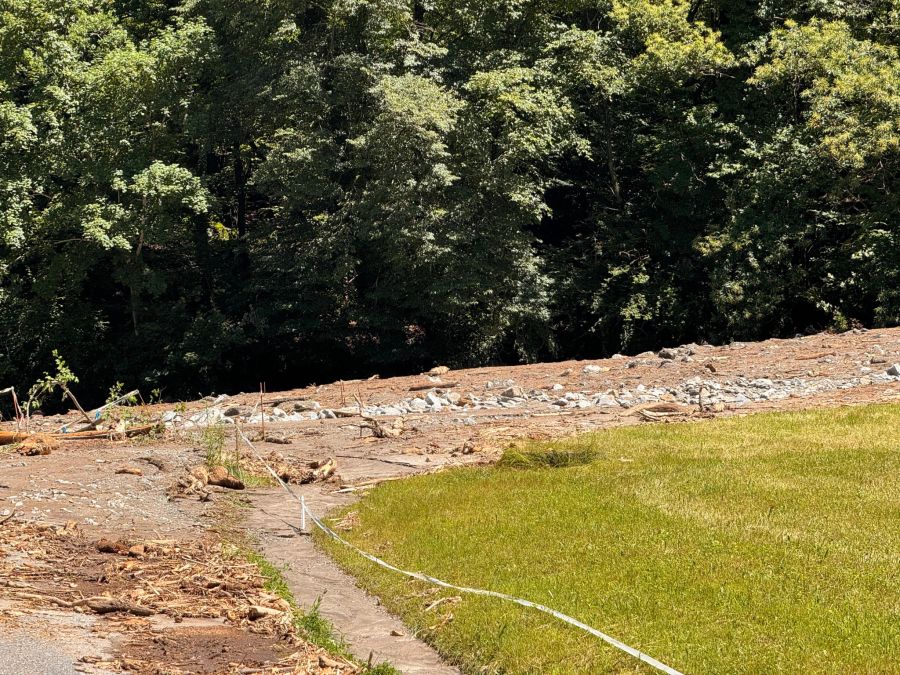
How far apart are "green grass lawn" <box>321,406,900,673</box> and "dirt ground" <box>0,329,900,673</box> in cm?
73

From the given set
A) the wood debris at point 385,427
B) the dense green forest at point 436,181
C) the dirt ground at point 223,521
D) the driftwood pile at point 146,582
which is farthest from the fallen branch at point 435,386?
the driftwood pile at point 146,582

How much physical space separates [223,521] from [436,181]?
1866 cm

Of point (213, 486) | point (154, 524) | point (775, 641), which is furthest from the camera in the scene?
point (213, 486)

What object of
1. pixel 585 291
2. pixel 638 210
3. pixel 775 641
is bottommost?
pixel 775 641

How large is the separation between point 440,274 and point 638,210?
7.85m

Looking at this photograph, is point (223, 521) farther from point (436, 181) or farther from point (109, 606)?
point (436, 181)

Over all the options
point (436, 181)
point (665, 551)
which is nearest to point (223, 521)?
point (665, 551)

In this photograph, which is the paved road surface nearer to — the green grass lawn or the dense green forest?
the green grass lawn

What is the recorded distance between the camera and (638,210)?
35250 millimetres

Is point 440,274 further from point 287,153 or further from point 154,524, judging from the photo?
point 154,524

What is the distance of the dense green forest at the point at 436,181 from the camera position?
30094mm

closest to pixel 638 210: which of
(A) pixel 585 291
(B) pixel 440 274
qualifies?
(A) pixel 585 291

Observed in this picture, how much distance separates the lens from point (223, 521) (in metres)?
12.8

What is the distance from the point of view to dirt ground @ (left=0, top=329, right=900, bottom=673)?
7.91m
